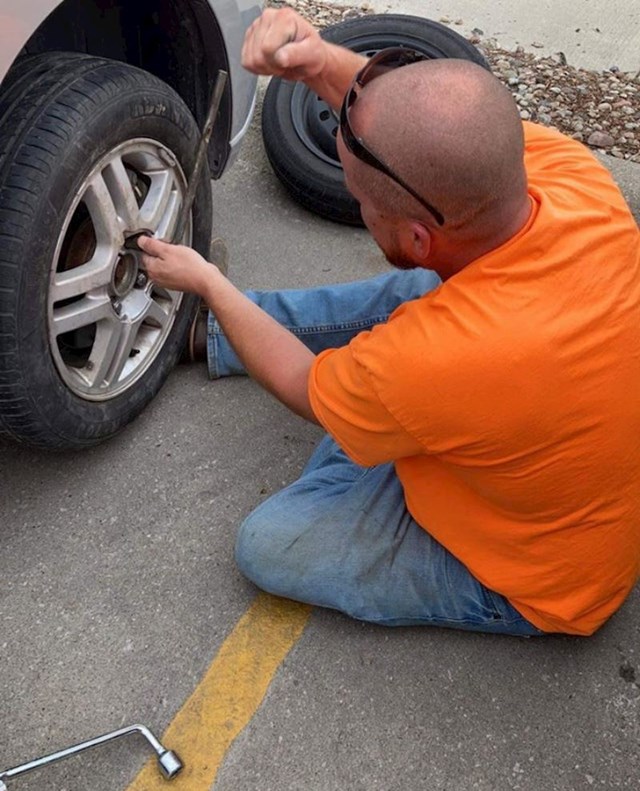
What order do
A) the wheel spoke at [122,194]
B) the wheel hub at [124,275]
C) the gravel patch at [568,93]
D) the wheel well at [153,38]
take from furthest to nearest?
the gravel patch at [568,93] < the wheel well at [153,38] < the wheel hub at [124,275] < the wheel spoke at [122,194]

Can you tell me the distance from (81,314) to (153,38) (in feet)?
2.90

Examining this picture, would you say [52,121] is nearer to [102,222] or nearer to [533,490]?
[102,222]

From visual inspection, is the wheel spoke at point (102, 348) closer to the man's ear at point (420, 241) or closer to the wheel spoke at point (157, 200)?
the wheel spoke at point (157, 200)

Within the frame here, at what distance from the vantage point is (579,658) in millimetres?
1989

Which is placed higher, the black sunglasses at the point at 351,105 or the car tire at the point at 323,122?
the black sunglasses at the point at 351,105

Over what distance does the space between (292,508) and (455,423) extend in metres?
0.67

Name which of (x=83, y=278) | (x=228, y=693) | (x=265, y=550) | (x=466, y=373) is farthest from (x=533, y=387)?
(x=83, y=278)

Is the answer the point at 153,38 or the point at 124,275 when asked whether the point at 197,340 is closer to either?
the point at 124,275

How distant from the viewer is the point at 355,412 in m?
1.58

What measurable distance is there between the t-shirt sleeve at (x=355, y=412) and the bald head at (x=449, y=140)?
312 mm

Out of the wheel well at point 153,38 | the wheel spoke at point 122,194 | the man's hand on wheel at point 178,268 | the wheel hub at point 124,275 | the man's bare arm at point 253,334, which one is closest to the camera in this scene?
the man's bare arm at point 253,334

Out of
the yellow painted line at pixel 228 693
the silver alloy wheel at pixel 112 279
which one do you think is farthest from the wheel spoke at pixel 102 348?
the yellow painted line at pixel 228 693

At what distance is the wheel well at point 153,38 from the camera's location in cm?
225

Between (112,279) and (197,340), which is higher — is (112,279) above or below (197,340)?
above
